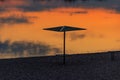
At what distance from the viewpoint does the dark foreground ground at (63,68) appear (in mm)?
16938

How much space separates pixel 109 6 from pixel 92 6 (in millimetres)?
1237

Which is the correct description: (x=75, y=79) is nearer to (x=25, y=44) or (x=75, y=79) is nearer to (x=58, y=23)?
(x=25, y=44)

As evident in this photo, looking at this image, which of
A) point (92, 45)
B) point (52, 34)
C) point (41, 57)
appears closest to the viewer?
point (41, 57)

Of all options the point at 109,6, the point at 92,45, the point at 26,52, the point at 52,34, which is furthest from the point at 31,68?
the point at 109,6

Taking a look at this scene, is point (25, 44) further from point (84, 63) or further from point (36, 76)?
point (36, 76)

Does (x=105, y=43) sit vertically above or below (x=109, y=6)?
below

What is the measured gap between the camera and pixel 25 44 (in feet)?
81.5

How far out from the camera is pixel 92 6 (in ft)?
119

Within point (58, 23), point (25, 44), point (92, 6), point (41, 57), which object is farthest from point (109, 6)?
point (41, 57)

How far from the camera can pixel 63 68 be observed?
18906 mm

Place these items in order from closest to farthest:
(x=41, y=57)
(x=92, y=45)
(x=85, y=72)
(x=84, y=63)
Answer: (x=85, y=72) → (x=84, y=63) → (x=41, y=57) → (x=92, y=45)

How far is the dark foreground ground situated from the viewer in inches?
667

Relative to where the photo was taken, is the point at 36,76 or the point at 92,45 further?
the point at 92,45

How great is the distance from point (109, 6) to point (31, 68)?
17678 millimetres
